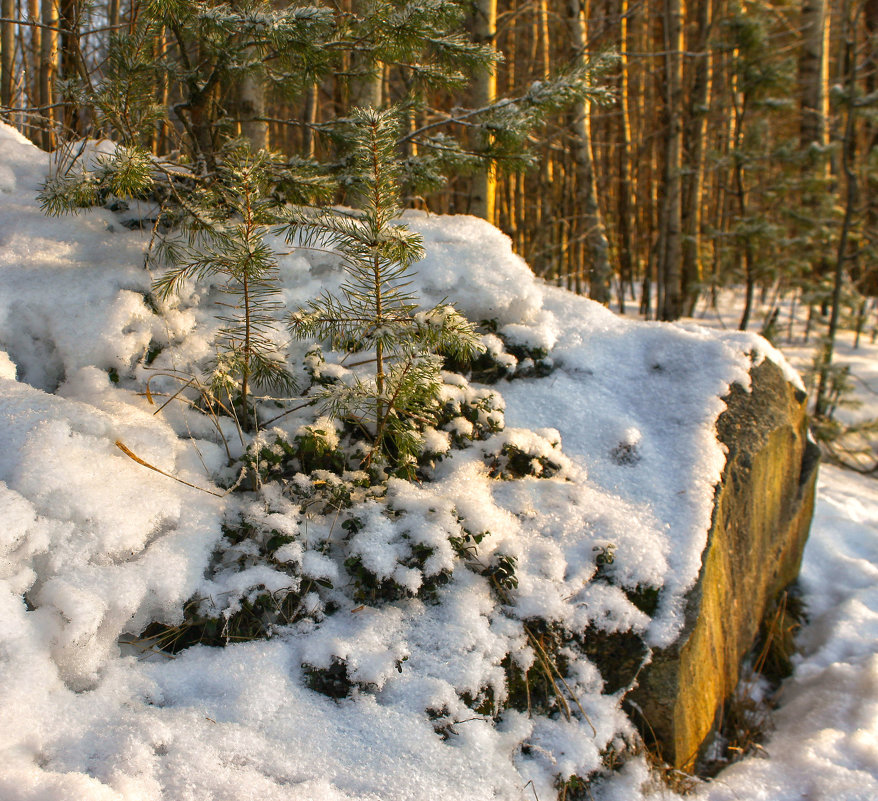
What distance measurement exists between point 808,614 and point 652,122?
9817 mm

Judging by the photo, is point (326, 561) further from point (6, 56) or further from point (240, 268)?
point (6, 56)

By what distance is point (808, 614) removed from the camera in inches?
110

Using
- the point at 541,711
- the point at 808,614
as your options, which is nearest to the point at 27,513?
the point at 541,711

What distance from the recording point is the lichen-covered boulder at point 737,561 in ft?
5.98

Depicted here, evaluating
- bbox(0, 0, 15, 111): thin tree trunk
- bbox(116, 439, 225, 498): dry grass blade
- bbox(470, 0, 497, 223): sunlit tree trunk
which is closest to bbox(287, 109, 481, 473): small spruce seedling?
bbox(116, 439, 225, 498): dry grass blade

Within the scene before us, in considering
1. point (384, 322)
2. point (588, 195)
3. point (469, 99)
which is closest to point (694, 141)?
point (588, 195)

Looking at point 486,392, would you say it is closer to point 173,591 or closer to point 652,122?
A: point 173,591

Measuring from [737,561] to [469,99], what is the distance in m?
5.16

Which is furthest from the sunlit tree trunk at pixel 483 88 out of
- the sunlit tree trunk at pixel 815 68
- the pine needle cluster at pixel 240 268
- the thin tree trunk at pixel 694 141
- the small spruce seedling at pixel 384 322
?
the sunlit tree trunk at pixel 815 68

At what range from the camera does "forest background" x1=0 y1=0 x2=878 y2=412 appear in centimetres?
222

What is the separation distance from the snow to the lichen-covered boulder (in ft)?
0.32

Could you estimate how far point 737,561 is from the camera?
7.55 feet

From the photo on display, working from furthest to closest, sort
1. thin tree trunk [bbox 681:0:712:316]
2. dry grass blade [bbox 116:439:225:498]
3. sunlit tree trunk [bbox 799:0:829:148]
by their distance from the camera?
sunlit tree trunk [bbox 799:0:829:148] < thin tree trunk [bbox 681:0:712:316] < dry grass blade [bbox 116:439:225:498]

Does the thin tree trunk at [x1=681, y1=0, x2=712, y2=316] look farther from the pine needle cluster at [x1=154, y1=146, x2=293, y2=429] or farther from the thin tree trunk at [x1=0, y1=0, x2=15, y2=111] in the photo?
the thin tree trunk at [x1=0, y1=0, x2=15, y2=111]
